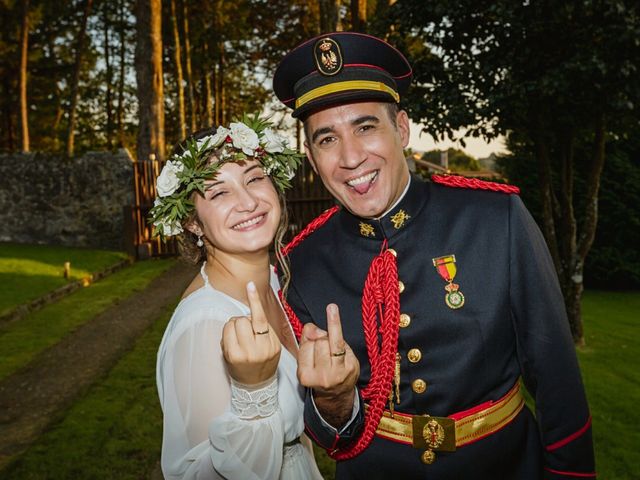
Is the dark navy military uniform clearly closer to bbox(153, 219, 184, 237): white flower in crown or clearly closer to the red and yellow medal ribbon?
the red and yellow medal ribbon

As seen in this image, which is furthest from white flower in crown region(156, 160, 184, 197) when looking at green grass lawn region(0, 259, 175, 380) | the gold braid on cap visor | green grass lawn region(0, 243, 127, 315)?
green grass lawn region(0, 243, 127, 315)

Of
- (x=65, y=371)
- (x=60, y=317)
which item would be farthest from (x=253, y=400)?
(x=60, y=317)

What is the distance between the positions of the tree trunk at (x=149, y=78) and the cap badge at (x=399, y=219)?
13.1 m

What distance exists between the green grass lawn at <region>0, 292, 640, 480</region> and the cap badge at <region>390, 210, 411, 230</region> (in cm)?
266

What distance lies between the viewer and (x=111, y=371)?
6.10 meters

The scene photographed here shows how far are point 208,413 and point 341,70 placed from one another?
1461 millimetres

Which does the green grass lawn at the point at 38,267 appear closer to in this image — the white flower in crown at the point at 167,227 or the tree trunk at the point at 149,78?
the tree trunk at the point at 149,78

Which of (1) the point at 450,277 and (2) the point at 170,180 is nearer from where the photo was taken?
(1) the point at 450,277

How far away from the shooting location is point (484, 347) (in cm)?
202

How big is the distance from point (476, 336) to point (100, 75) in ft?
96.7

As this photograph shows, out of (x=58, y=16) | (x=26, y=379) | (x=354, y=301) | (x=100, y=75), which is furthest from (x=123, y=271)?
(x=100, y=75)

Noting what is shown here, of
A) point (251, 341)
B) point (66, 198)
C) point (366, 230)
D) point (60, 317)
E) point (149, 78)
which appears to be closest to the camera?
point (251, 341)

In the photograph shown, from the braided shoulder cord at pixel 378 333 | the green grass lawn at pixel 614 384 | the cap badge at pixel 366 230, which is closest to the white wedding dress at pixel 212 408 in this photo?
the braided shoulder cord at pixel 378 333

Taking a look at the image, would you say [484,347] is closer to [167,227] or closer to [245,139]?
[245,139]
